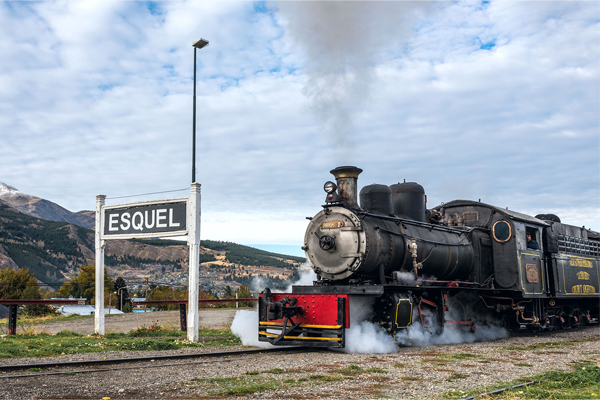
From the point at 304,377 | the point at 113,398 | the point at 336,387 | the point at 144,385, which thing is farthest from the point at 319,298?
the point at 113,398

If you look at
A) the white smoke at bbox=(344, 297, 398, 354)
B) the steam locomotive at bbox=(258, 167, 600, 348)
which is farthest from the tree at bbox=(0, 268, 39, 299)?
the white smoke at bbox=(344, 297, 398, 354)

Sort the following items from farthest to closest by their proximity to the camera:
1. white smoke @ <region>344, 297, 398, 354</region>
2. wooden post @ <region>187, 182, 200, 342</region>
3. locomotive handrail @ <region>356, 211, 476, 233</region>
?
1. wooden post @ <region>187, 182, 200, 342</region>
2. locomotive handrail @ <region>356, 211, 476, 233</region>
3. white smoke @ <region>344, 297, 398, 354</region>

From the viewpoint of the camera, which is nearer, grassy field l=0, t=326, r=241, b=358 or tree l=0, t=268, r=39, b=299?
grassy field l=0, t=326, r=241, b=358

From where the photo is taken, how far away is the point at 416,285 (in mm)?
11336

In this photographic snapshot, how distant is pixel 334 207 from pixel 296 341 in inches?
119

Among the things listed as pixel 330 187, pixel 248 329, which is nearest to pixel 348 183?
pixel 330 187

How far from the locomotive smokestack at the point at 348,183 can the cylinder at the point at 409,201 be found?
A: 1962 millimetres

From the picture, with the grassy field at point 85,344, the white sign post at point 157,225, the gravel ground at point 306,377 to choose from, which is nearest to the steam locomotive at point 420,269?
the gravel ground at point 306,377

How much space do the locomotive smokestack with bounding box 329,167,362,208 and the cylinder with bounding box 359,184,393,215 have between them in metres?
0.57

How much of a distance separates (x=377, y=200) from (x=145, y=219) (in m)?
5.73

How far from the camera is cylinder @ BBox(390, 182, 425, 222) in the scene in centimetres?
1300

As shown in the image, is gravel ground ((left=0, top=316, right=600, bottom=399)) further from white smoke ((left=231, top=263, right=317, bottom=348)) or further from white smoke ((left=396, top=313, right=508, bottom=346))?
white smoke ((left=231, top=263, right=317, bottom=348))

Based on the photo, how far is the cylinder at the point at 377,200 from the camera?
38.9 feet

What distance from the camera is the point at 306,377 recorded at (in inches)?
266
